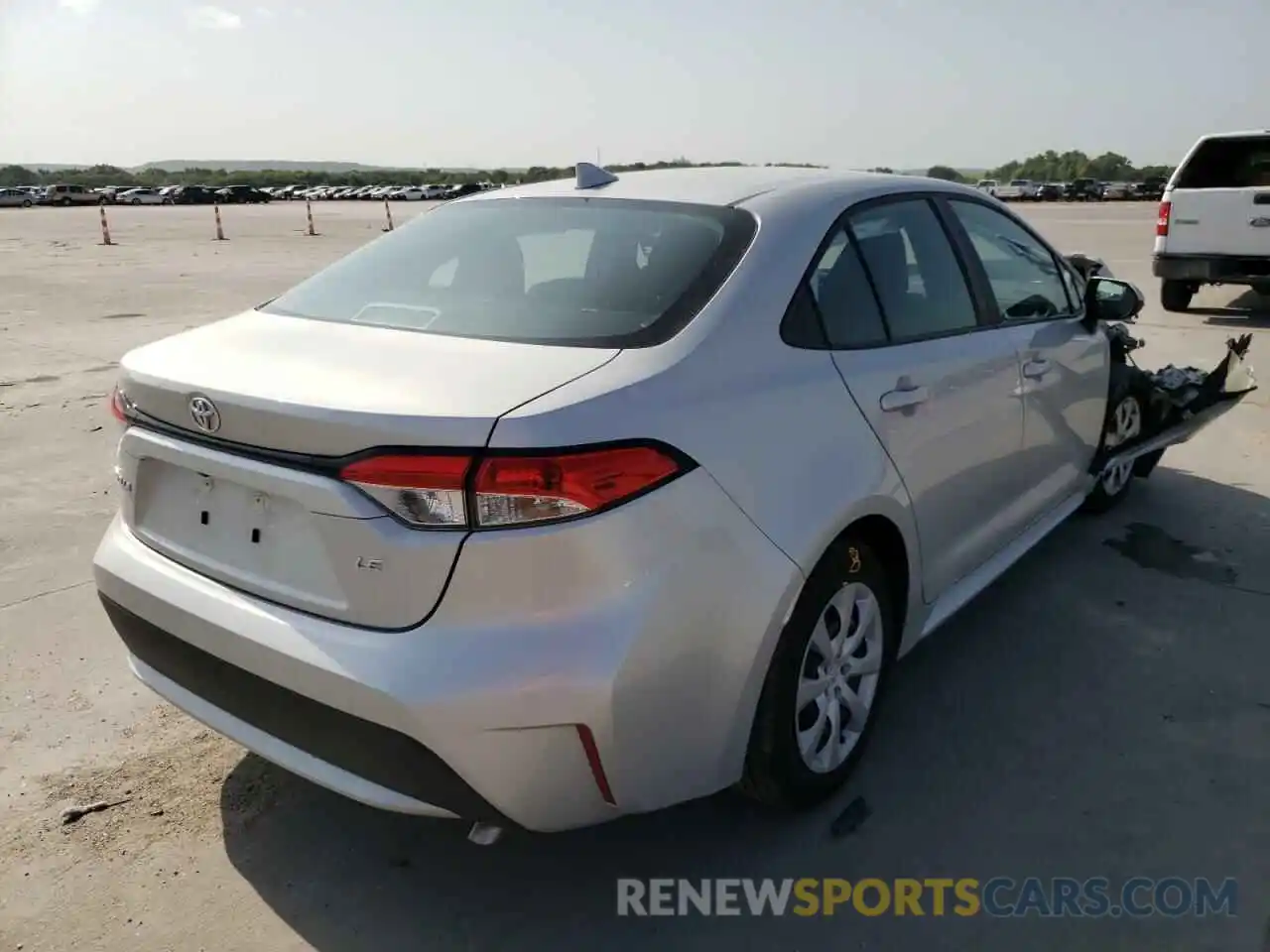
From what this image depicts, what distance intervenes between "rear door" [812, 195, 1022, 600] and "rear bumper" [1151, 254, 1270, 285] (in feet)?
29.3

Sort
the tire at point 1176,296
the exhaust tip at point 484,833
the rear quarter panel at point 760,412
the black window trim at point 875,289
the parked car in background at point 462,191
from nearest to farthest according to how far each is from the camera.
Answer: the rear quarter panel at point 760,412 → the exhaust tip at point 484,833 → the black window trim at point 875,289 → the parked car in background at point 462,191 → the tire at point 1176,296

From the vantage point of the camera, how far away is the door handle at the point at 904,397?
273cm

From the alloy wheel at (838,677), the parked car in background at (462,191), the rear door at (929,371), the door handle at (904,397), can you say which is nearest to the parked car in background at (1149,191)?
the parked car in background at (462,191)

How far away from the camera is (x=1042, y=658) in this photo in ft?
11.7

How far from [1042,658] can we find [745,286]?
1964 millimetres

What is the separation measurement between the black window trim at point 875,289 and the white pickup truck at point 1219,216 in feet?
29.2

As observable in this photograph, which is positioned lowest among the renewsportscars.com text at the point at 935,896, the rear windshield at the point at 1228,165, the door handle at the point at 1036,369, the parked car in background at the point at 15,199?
the renewsportscars.com text at the point at 935,896

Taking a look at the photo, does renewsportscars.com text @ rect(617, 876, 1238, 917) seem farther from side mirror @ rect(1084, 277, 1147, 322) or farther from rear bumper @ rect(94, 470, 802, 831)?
side mirror @ rect(1084, 277, 1147, 322)

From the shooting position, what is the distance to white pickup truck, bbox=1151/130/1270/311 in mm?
10539

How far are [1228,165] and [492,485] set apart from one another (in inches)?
469

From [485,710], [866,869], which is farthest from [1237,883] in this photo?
[485,710]

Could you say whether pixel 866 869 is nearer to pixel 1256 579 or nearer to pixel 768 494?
pixel 768 494

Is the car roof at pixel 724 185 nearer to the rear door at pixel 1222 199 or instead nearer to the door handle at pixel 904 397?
the door handle at pixel 904 397

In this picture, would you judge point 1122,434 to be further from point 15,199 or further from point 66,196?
point 15,199
